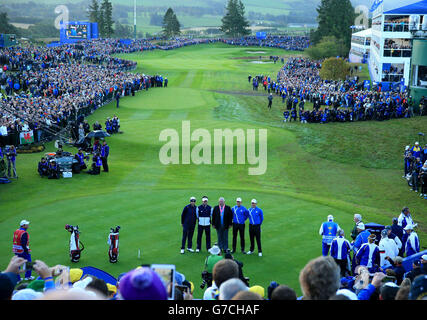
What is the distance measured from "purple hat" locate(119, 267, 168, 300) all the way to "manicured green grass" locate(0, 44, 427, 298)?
25.1ft

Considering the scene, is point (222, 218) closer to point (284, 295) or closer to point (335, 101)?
point (284, 295)

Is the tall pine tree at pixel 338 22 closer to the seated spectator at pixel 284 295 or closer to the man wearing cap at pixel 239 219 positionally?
the man wearing cap at pixel 239 219

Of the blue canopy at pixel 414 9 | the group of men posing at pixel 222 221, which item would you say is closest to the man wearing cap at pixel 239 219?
the group of men posing at pixel 222 221

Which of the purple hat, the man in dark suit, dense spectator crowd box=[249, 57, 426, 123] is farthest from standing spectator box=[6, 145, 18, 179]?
dense spectator crowd box=[249, 57, 426, 123]

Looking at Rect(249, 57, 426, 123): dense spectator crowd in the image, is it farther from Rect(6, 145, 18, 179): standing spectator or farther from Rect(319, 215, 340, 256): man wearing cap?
Rect(319, 215, 340, 256): man wearing cap

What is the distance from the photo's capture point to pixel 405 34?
215ft

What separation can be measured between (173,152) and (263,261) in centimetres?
1882

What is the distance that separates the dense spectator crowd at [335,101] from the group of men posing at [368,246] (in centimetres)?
2891

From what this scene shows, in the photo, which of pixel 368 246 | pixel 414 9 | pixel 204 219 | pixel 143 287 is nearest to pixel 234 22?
pixel 414 9

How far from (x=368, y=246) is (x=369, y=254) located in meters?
0.21

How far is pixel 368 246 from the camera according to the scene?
13.9 m

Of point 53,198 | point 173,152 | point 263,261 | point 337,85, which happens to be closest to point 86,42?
point 337,85

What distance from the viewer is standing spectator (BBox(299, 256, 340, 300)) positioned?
19.3ft
